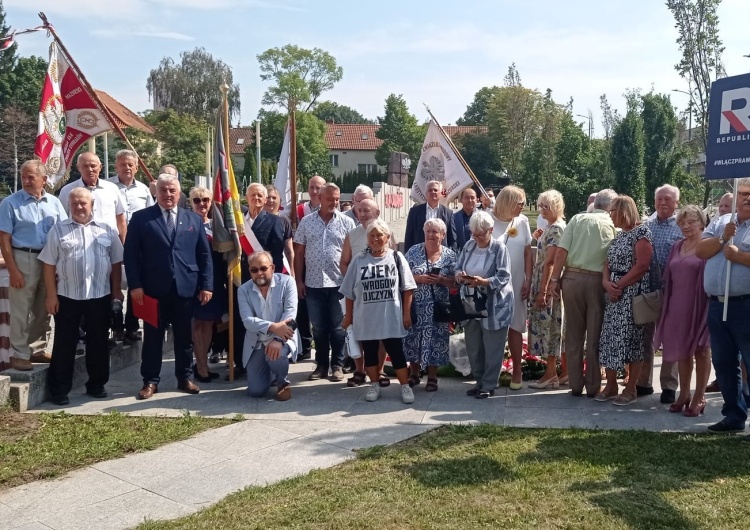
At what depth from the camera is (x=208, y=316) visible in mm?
7340

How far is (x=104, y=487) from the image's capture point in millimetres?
4613

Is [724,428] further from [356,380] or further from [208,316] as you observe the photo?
[208,316]

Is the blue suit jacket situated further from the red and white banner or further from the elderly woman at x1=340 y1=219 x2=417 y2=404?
the red and white banner

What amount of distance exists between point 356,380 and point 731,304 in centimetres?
346

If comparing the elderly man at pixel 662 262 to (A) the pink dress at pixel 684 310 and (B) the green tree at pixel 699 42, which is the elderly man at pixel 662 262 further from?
(B) the green tree at pixel 699 42

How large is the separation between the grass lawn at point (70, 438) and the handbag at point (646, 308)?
3.56 meters

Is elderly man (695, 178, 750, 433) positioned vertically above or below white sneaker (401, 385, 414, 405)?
above

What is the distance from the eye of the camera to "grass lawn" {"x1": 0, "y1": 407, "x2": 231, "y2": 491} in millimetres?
4934

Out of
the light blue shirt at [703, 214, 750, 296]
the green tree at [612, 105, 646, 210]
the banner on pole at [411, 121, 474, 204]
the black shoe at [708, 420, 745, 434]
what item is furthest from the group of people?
the green tree at [612, 105, 646, 210]

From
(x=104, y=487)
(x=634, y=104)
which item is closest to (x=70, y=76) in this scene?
(x=104, y=487)

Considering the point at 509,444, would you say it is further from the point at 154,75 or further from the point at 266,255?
the point at 154,75

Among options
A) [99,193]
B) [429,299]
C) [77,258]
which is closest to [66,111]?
[99,193]

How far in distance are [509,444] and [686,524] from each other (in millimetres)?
1561

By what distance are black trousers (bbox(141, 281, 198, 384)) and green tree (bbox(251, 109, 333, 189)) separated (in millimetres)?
55648
